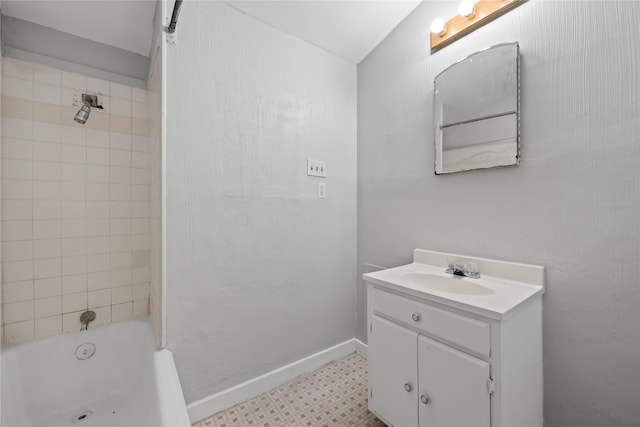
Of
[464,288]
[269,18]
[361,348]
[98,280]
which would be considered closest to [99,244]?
[98,280]

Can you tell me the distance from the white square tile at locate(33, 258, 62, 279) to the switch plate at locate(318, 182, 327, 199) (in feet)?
5.07

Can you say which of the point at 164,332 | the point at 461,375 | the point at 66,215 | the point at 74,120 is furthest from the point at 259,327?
the point at 74,120

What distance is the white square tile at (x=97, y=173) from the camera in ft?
4.85

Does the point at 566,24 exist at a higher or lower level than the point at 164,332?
higher

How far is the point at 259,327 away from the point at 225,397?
1.28 ft

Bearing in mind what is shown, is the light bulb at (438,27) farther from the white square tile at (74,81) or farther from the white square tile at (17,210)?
the white square tile at (17,210)

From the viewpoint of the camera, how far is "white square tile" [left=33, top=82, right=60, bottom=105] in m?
1.34

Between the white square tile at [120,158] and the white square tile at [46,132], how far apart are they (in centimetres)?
24

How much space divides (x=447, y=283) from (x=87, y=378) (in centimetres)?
201

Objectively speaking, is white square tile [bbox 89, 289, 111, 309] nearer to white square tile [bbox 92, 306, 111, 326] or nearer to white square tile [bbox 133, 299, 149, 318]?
white square tile [bbox 92, 306, 111, 326]

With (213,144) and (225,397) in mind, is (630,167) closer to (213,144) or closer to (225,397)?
(213,144)

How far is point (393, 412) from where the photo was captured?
1189 millimetres

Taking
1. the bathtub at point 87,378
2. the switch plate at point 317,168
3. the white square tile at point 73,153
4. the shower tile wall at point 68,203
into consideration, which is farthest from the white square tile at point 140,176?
the switch plate at point 317,168

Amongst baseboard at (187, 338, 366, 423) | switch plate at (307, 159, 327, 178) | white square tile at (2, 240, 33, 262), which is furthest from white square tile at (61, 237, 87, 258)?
switch plate at (307, 159, 327, 178)
